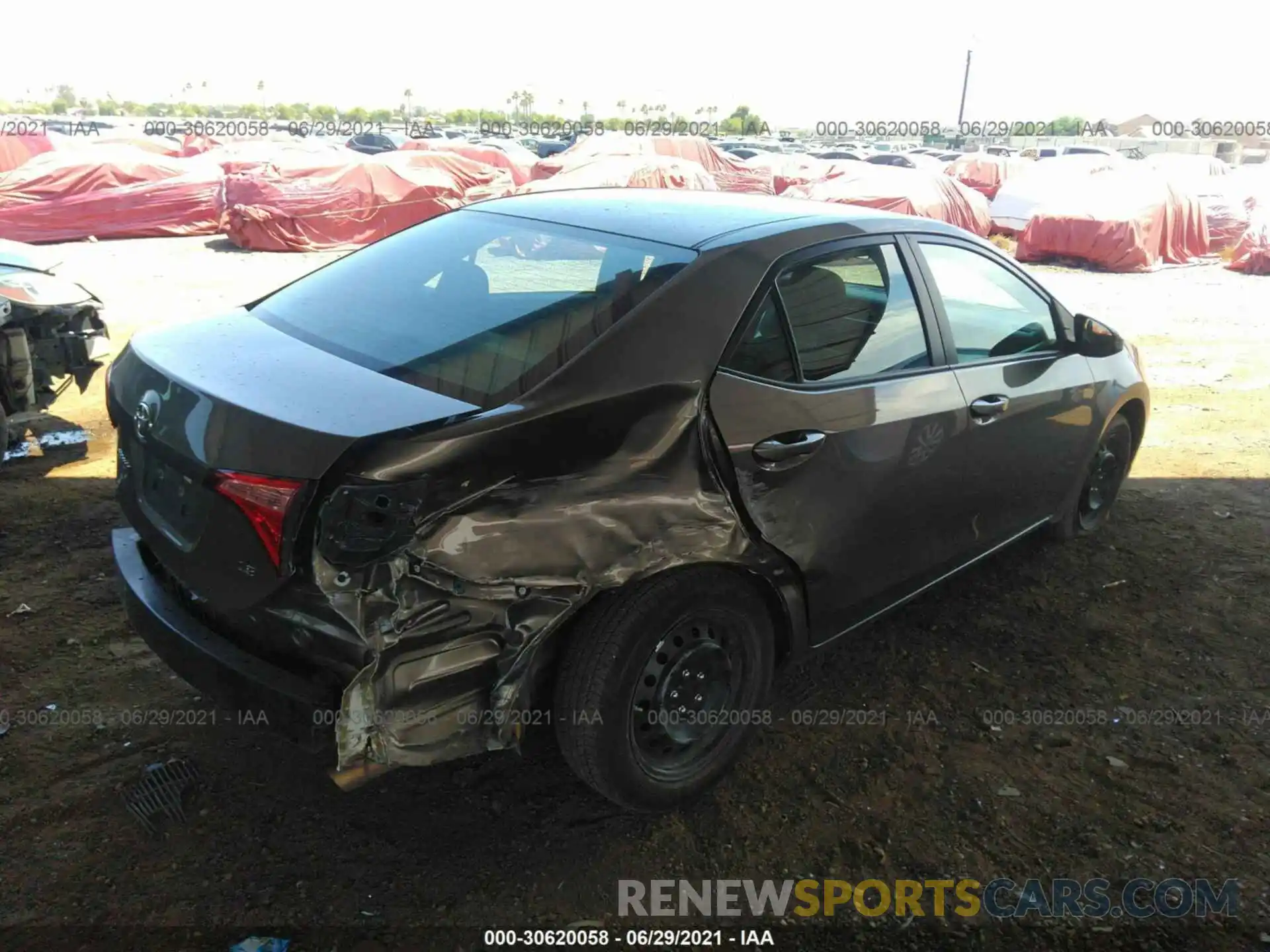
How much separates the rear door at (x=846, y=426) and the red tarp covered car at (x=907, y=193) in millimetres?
13518

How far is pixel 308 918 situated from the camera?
2408mm

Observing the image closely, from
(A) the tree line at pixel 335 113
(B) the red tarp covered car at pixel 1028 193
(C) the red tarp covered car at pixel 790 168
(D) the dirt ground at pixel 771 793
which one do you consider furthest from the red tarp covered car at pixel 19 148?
(A) the tree line at pixel 335 113

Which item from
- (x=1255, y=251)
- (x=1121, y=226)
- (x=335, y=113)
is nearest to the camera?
(x=1121, y=226)

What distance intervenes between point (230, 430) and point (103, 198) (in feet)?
50.4

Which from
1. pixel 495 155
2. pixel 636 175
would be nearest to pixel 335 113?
pixel 495 155

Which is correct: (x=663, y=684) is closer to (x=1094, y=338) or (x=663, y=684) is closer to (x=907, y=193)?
(x=1094, y=338)

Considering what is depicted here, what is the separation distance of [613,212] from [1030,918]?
2.47 metres

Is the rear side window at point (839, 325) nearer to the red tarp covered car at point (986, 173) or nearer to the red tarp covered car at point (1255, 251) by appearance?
the red tarp covered car at point (1255, 251)

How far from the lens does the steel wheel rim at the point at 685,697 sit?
262 centimetres

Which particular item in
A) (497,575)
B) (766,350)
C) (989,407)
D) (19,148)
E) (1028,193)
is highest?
(19,148)

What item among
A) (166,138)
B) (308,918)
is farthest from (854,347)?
(166,138)

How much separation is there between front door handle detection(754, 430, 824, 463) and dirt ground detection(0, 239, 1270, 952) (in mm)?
943

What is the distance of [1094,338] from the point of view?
164 inches

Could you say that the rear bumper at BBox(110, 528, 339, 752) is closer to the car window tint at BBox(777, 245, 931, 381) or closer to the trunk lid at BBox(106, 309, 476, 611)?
the trunk lid at BBox(106, 309, 476, 611)
